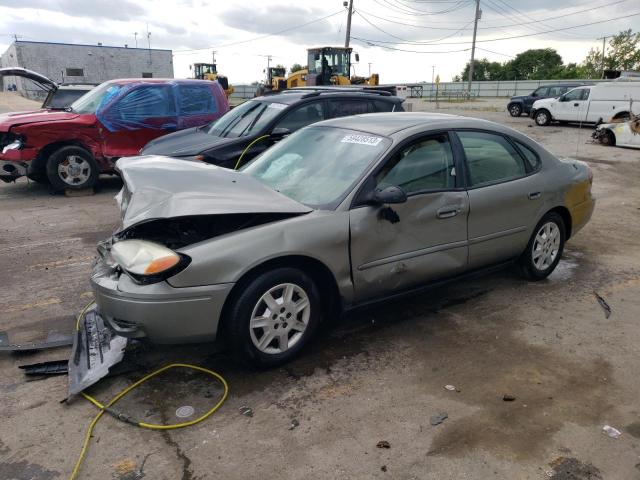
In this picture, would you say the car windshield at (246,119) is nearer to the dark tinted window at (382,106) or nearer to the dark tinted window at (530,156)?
the dark tinted window at (382,106)

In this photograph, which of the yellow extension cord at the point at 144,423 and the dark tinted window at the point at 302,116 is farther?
the dark tinted window at the point at 302,116

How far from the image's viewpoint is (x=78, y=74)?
173 feet

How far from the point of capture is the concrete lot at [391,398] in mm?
2660

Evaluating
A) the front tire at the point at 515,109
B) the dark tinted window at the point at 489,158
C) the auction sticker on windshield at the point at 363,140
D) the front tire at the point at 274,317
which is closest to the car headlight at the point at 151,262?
the front tire at the point at 274,317

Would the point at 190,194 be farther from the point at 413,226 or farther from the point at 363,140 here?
the point at 413,226

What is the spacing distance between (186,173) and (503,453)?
2819 mm

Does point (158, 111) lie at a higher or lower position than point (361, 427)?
higher

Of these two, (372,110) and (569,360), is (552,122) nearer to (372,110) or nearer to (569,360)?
(372,110)

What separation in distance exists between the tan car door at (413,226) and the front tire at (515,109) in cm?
2508

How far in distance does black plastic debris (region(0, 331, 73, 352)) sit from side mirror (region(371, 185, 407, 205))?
2.45 m

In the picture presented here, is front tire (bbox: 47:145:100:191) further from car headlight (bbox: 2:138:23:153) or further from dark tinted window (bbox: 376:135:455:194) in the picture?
dark tinted window (bbox: 376:135:455:194)

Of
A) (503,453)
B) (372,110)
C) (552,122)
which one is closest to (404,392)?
(503,453)

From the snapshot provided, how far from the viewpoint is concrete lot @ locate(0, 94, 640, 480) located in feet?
8.73

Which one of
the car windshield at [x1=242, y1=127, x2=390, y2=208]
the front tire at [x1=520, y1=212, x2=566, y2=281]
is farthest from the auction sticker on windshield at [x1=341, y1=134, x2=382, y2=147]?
the front tire at [x1=520, y1=212, x2=566, y2=281]
